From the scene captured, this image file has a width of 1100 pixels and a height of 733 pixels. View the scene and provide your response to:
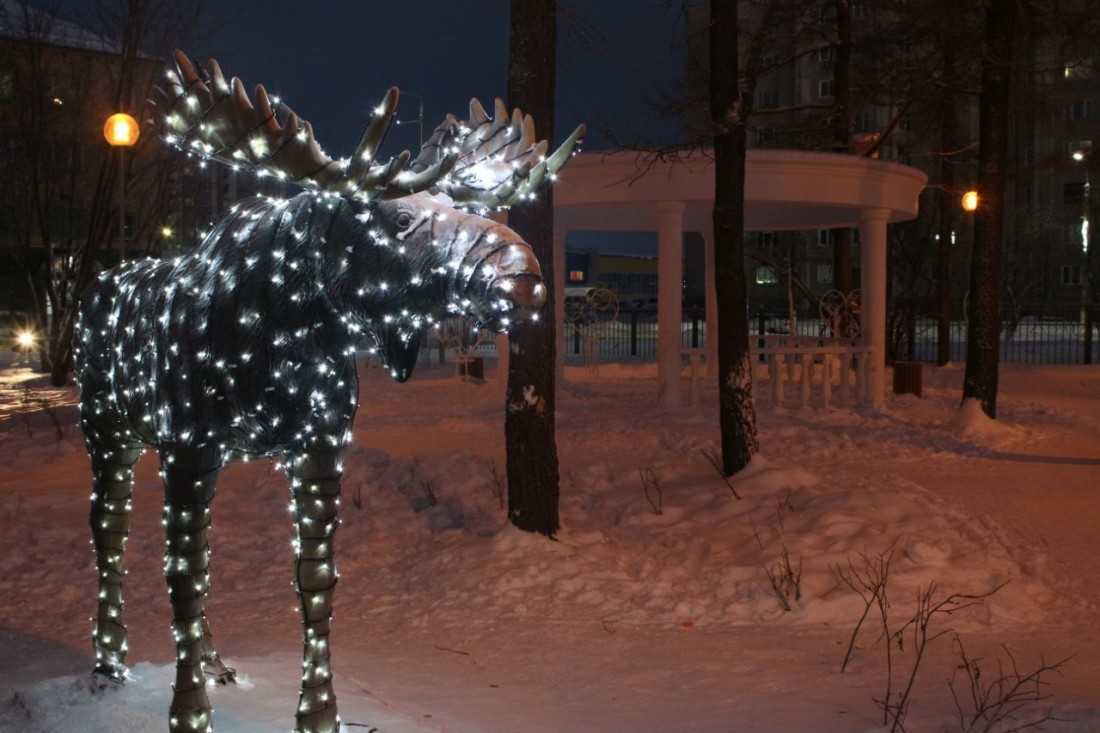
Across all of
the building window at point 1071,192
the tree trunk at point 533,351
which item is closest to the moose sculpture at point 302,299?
the tree trunk at point 533,351

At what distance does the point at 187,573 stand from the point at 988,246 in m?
13.3

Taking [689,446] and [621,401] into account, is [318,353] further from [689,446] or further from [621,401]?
[621,401]

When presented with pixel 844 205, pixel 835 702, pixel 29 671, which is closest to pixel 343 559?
pixel 29 671

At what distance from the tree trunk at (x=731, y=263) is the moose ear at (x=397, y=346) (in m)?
6.84

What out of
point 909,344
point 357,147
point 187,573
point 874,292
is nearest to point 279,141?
point 357,147

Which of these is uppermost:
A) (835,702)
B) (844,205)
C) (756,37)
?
(756,37)

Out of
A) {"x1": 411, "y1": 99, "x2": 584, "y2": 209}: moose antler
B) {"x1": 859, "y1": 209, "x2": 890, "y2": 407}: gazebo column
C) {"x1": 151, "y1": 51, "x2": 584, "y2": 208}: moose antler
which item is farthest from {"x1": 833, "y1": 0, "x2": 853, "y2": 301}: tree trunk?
{"x1": 151, "y1": 51, "x2": 584, "y2": 208}: moose antler

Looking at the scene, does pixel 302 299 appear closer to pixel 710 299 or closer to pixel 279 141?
pixel 279 141

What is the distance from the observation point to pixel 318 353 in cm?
421

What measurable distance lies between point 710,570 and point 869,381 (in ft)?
30.8

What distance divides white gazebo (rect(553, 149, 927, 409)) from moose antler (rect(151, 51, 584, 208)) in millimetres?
9718

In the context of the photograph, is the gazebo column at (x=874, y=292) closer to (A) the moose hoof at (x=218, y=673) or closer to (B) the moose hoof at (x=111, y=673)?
(A) the moose hoof at (x=218, y=673)

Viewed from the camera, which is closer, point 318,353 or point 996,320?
point 318,353

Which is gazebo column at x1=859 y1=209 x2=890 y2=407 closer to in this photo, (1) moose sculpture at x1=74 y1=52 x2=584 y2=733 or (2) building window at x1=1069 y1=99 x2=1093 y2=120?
(1) moose sculpture at x1=74 y1=52 x2=584 y2=733
